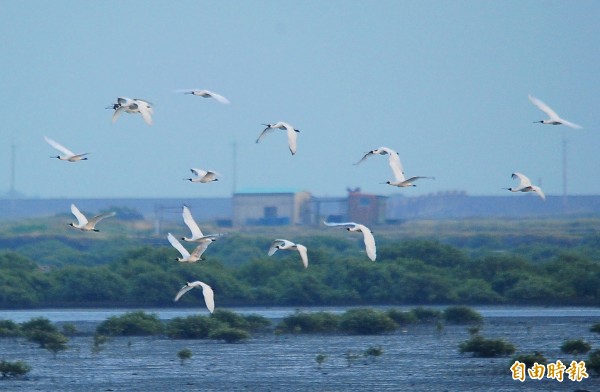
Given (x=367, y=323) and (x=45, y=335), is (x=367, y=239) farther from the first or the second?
(x=367, y=323)

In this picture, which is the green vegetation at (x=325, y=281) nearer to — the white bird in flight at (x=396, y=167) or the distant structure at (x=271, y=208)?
the white bird in flight at (x=396, y=167)

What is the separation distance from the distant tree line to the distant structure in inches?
2186

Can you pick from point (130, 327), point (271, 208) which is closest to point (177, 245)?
point (130, 327)

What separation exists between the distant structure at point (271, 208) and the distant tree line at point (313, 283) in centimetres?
5553

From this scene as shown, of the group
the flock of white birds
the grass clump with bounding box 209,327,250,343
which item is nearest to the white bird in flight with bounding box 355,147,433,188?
the flock of white birds

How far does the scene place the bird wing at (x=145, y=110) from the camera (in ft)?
106

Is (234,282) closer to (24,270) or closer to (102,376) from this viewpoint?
(24,270)

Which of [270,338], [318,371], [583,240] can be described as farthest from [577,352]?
[583,240]

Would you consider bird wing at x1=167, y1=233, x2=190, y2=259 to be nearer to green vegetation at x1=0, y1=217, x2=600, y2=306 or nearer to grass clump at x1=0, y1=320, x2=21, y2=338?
Answer: grass clump at x1=0, y1=320, x2=21, y2=338

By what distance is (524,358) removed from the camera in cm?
3369

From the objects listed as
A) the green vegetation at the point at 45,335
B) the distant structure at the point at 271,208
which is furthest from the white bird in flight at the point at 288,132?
the distant structure at the point at 271,208

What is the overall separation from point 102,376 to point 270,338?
346 inches

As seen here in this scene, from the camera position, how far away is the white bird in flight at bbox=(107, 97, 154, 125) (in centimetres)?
3256

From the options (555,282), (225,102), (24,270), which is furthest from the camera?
(24,270)
